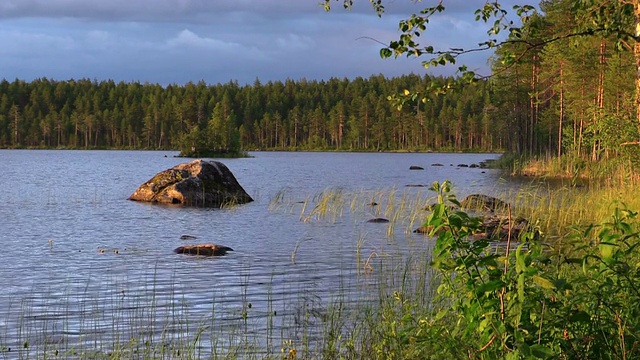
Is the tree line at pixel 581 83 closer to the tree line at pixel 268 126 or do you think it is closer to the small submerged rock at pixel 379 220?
the small submerged rock at pixel 379 220

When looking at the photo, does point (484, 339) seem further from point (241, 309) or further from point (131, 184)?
point (131, 184)

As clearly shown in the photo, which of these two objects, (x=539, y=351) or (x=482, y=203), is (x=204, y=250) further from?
(x=539, y=351)

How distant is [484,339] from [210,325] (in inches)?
222

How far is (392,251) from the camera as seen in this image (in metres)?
17.5

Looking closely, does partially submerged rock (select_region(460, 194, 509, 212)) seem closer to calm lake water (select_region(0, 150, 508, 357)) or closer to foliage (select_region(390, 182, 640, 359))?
calm lake water (select_region(0, 150, 508, 357))

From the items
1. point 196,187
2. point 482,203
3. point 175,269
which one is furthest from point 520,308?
point 196,187

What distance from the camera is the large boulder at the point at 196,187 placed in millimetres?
30344

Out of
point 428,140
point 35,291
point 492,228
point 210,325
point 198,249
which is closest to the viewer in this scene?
point 210,325

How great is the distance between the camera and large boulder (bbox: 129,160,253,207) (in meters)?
30.3

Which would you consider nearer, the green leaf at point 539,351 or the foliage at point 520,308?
the green leaf at point 539,351

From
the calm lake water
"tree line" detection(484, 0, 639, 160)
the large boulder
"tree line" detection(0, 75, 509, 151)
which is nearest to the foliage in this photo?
"tree line" detection(484, 0, 639, 160)

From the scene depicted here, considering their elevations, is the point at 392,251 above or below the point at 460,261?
below

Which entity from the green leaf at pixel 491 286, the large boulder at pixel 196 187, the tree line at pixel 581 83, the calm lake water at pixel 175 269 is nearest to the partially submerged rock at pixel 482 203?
the calm lake water at pixel 175 269

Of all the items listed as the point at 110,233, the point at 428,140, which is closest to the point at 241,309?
the point at 110,233
